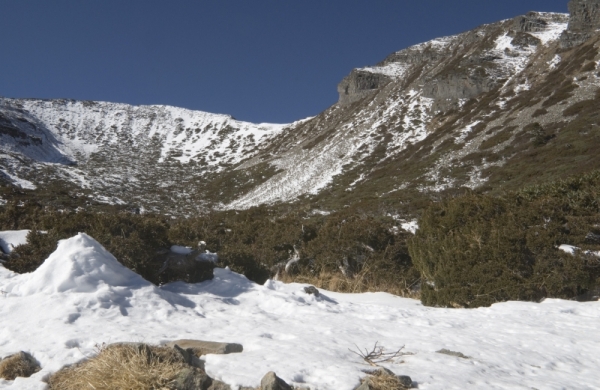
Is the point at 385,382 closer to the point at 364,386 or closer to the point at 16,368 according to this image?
the point at 364,386

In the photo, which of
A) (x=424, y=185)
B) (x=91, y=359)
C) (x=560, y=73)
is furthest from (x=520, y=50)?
(x=91, y=359)

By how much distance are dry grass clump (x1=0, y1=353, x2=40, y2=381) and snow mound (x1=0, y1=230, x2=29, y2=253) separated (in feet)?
13.9

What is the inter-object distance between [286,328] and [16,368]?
298 cm

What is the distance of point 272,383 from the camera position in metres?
3.40

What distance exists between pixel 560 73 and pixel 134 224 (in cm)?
4795

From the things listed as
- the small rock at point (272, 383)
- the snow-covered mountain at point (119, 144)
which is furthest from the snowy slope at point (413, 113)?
the small rock at point (272, 383)

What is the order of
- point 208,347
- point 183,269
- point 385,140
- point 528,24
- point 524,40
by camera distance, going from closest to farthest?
point 208,347 < point 183,269 < point 385,140 < point 524,40 < point 528,24

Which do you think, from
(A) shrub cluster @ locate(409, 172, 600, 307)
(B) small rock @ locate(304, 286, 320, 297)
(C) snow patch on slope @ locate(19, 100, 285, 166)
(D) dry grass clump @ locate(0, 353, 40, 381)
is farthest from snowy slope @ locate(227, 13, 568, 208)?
(D) dry grass clump @ locate(0, 353, 40, 381)

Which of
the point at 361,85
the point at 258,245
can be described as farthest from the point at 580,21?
the point at 258,245

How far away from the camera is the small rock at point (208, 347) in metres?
4.36

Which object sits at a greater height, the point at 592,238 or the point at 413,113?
the point at 413,113

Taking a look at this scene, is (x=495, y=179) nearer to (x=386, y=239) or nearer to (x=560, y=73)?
(x=386, y=239)

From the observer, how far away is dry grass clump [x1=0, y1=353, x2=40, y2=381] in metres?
3.93

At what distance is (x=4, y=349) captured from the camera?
441cm
